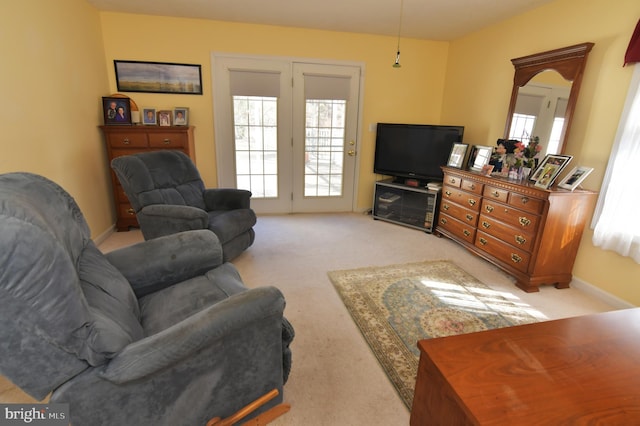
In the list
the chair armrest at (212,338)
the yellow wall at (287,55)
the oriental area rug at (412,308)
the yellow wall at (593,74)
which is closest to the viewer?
the chair armrest at (212,338)

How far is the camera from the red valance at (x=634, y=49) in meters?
2.22

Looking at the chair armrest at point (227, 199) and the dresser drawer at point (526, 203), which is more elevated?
the dresser drawer at point (526, 203)

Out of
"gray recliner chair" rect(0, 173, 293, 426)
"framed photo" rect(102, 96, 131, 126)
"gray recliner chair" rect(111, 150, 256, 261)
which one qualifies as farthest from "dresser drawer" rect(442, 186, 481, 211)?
"framed photo" rect(102, 96, 131, 126)

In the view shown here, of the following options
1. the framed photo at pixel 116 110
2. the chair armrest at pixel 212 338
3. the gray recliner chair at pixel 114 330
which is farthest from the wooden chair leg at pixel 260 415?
the framed photo at pixel 116 110

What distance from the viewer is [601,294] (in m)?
2.55

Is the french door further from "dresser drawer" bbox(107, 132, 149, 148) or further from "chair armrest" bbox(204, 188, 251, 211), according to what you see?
"chair armrest" bbox(204, 188, 251, 211)

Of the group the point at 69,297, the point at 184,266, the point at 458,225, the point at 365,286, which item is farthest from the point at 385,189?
the point at 69,297

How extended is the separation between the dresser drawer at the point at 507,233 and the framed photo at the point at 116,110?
13.1 ft

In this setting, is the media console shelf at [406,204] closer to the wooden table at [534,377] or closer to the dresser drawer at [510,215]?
the dresser drawer at [510,215]

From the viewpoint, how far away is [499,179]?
2939 mm

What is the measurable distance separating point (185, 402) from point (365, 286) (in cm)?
173

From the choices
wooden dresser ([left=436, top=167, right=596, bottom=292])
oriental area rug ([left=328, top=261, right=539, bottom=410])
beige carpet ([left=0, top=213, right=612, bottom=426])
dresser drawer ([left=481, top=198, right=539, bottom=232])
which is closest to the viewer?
beige carpet ([left=0, top=213, right=612, bottom=426])

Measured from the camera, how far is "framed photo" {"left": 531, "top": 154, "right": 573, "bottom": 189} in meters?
2.56

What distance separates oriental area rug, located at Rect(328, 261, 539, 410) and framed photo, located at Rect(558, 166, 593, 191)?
99 centimetres
